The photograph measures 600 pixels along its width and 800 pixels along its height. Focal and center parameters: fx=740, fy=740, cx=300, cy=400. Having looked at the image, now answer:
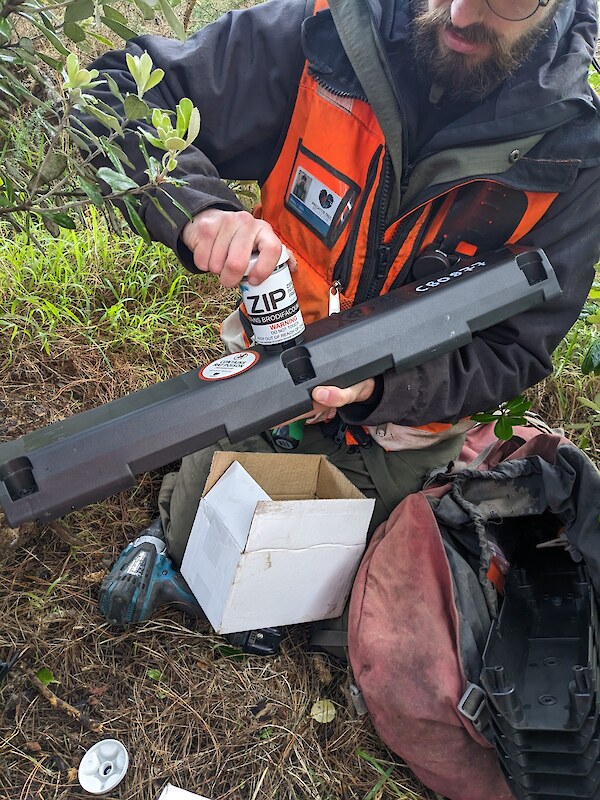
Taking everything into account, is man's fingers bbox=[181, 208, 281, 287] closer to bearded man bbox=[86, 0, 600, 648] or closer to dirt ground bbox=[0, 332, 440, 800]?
bearded man bbox=[86, 0, 600, 648]

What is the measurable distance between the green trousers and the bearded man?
0.04ft

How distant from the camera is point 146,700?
1.73m

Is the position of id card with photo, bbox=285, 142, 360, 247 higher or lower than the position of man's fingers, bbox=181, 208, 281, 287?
lower

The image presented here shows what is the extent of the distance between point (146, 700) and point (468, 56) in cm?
166

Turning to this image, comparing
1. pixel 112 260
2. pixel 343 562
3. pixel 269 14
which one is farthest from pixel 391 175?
pixel 112 260

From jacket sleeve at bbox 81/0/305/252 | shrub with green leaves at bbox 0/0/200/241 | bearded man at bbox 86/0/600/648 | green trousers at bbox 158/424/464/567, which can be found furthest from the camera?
green trousers at bbox 158/424/464/567

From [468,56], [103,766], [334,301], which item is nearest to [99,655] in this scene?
[103,766]

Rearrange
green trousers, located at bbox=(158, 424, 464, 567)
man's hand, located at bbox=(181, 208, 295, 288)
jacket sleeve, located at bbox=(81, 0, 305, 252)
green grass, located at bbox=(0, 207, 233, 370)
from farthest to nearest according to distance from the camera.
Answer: green grass, located at bbox=(0, 207, 233, 370) → green trousers, located at bbox=(158, 424, 464, 567) → jacket sleeve, located at bbox=(81, 0, 305, 252) → man's hand, located at bbox=(181, 208, 295, 288)

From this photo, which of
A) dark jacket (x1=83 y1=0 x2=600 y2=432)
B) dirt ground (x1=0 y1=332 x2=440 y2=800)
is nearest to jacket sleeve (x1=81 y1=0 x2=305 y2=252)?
dark jacket (x1=83 y1=0 x2=600 y2=432)

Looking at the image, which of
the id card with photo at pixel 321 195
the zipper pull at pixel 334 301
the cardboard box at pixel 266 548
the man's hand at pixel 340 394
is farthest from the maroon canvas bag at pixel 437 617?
the id card with photo at pixel 321 195

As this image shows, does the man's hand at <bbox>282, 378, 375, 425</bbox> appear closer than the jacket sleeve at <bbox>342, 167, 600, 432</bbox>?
Yes

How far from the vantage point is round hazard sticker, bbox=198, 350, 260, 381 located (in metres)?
1.44

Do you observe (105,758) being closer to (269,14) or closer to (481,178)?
(481,178)

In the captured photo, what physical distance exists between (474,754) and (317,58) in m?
1.61
